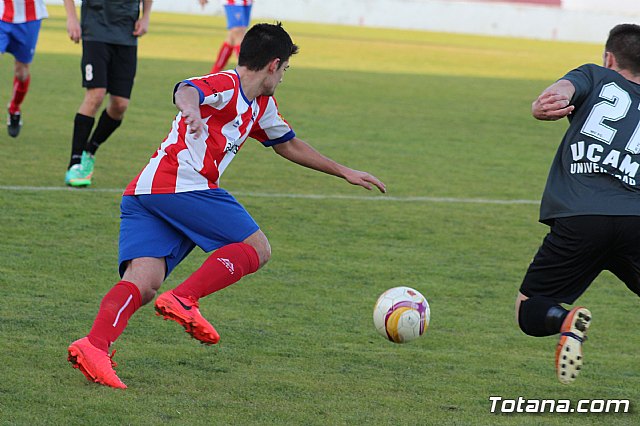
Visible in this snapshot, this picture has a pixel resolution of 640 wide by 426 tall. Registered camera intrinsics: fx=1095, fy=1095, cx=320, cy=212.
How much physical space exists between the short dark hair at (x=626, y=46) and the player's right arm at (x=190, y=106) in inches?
67.7

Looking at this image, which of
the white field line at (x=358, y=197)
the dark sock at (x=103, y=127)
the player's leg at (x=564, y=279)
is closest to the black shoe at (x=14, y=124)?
the dark sock at (x=103, y=127)

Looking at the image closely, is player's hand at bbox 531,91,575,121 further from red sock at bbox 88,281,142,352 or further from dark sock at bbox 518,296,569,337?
red sock at bbox 88,281,142,352

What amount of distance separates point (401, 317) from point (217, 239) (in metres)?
0.91

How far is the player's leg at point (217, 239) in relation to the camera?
175 inches

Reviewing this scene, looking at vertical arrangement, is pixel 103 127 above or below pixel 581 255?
below

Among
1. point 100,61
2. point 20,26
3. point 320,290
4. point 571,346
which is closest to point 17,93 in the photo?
point 20,26

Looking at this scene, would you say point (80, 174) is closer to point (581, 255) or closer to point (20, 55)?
A: point (20, 55)

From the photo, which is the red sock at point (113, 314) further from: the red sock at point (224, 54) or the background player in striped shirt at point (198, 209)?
the red sock at point (224, 54)

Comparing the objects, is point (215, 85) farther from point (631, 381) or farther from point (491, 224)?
point (491, 224)

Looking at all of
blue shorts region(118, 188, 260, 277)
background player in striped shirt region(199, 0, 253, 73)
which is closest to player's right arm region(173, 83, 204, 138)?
blue shorts region(118, 188, 260, 277)

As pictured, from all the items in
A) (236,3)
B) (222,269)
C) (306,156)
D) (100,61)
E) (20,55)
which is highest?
(306,156)

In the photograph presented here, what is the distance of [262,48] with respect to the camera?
15.1 feet

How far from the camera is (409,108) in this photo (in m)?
15.7

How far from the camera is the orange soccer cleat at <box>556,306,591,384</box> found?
13.5 ft
